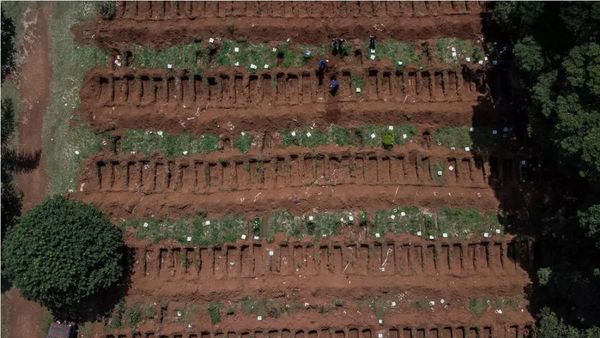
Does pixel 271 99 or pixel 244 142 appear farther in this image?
pixel 271 99

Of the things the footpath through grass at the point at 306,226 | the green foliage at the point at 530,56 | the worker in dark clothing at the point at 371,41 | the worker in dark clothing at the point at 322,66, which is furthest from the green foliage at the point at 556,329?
the worker in dark clothing at the point at 322,66

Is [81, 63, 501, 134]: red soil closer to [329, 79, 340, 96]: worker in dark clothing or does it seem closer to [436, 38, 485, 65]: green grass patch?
[329, 79, 340, 96]: worker in dark clothing

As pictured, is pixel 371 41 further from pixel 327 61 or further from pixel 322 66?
pixel 322 66

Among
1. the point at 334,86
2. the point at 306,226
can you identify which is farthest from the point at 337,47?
the point at 306,226

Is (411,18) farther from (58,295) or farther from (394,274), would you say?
(58,295)

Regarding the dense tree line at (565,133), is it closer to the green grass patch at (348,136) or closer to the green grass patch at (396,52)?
the green grass patch at (396,52)

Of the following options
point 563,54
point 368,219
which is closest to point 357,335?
point 368,219
